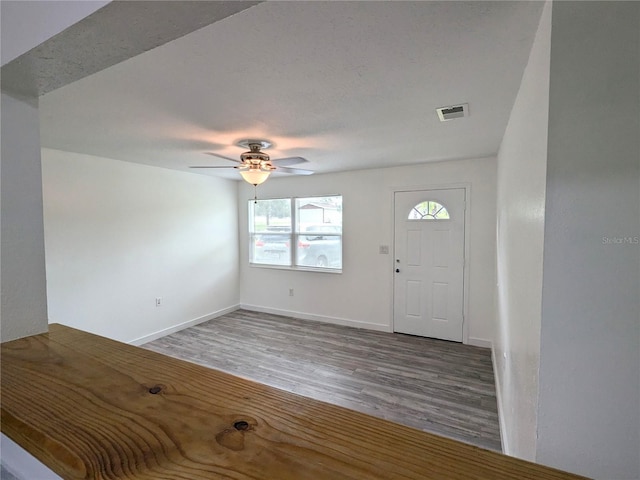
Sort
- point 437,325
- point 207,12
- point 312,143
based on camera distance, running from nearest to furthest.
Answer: point 207,12 → point 312,143 → point 437,325

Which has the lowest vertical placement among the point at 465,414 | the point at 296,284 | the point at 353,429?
the point at 465,414

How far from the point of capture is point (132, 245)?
3.93m

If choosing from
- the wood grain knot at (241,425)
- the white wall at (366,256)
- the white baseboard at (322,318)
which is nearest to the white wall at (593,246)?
the wood grain knot at (241,425)

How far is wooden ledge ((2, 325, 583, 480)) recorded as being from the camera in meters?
0.38

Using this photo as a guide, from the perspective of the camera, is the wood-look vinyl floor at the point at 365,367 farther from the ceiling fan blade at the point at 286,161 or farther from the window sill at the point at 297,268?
the ceiling fan blade at the point at 286,161

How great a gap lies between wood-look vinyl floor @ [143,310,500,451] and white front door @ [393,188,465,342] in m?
0.27

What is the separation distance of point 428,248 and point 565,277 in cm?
326

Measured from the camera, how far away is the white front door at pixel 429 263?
13.1ft

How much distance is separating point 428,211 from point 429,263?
0.70 metres

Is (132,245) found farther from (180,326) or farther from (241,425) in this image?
(241,425)

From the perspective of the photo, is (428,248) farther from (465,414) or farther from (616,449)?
(616,449)

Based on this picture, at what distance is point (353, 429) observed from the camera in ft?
1.46

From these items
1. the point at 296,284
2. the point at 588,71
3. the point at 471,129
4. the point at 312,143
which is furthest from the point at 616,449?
the point at 296,284

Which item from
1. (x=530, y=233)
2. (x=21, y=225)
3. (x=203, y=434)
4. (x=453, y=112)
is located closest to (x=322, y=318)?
(x=453, y=112)
